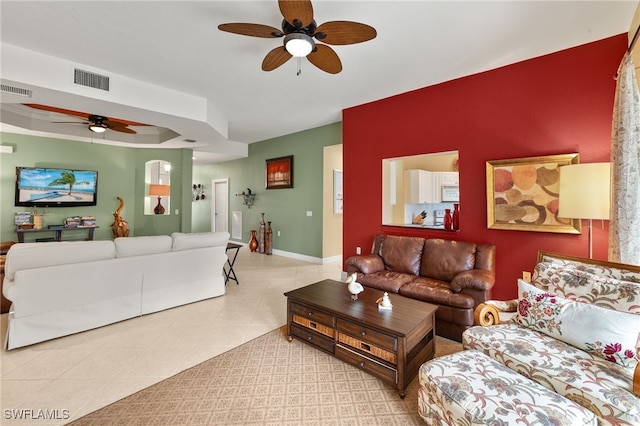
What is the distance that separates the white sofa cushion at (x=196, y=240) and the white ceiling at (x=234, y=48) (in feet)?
5.65

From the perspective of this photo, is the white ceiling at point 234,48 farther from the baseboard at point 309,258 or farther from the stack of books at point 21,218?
the baseboard at point 309,258

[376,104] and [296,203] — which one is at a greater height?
[376,104]

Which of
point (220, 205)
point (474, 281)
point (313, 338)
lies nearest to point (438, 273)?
point (474, 281)

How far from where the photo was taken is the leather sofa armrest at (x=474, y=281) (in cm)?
254

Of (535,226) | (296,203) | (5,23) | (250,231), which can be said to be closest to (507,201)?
(535,226)

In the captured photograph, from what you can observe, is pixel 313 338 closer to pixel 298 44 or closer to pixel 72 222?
pixel 298 44

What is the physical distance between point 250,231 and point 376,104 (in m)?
4.75

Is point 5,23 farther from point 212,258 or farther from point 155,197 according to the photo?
point 155,197

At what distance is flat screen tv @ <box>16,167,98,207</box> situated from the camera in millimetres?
5164

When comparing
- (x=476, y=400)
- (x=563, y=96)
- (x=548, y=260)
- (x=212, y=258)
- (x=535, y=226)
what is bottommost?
(x=476, y=400)

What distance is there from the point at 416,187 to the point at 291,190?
2783 millimetres

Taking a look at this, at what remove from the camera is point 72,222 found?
5.61 metres

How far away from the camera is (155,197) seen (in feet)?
22.4

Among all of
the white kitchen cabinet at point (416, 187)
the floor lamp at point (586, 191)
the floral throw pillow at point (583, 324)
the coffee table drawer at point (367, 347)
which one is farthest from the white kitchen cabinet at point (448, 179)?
the coffee table drawer at point (367, 347)
